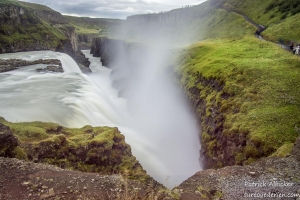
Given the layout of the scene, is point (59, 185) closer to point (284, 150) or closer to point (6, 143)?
point (6, 143)

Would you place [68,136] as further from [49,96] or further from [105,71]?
[105,71]

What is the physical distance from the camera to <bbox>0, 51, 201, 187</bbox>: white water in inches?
1024

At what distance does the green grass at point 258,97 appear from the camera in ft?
55.7

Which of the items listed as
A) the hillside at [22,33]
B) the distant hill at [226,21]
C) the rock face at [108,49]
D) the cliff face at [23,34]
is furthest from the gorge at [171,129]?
the rock face at [108,49]

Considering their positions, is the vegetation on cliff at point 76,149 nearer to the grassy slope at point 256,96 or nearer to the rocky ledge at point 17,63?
the grassy slope at point 256,96

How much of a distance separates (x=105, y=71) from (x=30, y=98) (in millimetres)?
69394

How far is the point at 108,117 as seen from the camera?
34.0 m

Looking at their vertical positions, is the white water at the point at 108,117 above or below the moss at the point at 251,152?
below

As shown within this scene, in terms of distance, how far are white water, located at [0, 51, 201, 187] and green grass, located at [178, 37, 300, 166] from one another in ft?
20.7

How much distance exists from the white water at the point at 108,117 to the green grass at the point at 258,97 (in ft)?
20.7

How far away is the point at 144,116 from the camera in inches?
1788

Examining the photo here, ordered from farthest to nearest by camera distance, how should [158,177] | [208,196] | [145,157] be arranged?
1. [145,157]
2. [158,177]
3. [208,196]

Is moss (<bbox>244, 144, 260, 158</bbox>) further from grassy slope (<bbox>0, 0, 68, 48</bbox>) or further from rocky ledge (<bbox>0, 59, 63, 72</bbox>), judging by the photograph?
grassy slope (<bbox>0, 0, 68, 48</bbox>)

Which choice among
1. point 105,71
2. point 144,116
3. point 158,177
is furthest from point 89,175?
point 105,71
